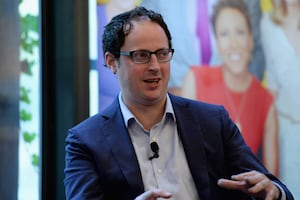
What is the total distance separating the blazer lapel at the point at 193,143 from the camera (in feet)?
5.02

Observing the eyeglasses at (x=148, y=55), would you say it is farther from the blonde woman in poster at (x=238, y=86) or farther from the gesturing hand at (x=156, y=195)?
the blonde woman in poster at (x=238, y=86)

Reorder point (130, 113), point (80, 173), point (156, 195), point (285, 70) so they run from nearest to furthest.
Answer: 1. point (156, 195)
2. point (80, 173)
3. point (130, 113)
4. point (285, 70)

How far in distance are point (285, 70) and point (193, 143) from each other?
115 centimetres

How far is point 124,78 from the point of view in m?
1.63

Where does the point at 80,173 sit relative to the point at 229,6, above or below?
below

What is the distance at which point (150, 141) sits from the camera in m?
1.59

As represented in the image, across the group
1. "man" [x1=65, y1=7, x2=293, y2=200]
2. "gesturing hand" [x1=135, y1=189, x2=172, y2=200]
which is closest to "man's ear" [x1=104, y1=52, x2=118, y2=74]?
"man" [x1=65, y1=7, x2=293, y2=200]

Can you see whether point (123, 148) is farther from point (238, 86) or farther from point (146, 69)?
point (238, 86)

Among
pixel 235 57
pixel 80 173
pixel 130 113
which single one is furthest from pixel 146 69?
pixel 235 57

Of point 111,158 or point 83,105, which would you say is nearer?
point 111,158

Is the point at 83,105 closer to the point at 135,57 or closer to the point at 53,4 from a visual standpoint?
the point at 53,4

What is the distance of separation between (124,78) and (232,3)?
1.13 m

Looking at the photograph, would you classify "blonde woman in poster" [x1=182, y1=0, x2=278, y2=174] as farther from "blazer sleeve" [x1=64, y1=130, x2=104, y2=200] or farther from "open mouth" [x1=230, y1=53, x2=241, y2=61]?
"blazer sleeve" [x1=64, y1=130, x2=104, y2=200]

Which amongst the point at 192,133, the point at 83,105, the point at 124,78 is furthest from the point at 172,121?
the point at 83,105
